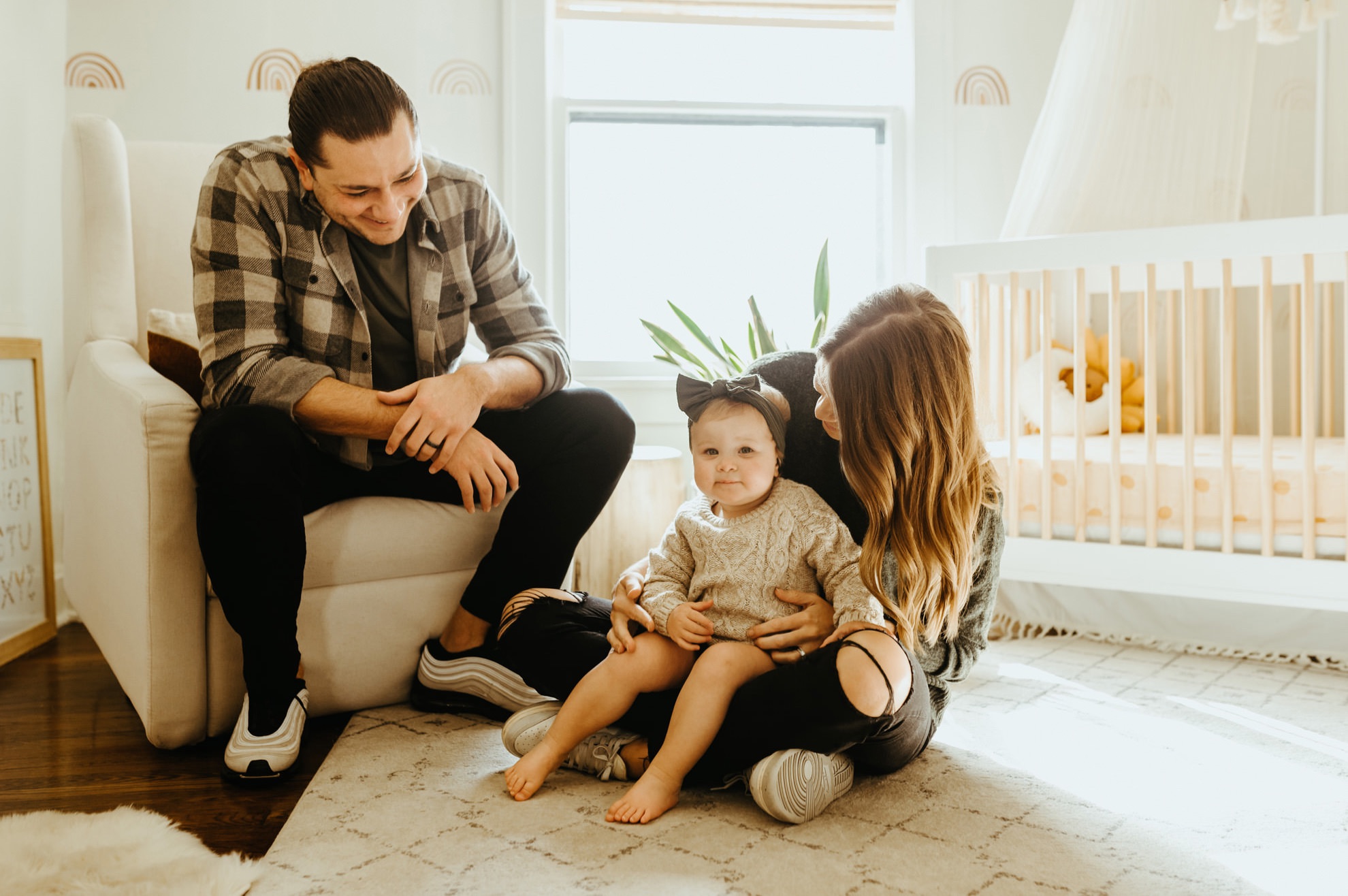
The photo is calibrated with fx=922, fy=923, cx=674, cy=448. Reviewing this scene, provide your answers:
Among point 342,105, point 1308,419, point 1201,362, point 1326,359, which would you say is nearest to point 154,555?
point 342,105

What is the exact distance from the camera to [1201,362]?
234cm

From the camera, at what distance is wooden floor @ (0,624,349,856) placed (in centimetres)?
116

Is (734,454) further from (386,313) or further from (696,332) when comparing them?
(696,332)

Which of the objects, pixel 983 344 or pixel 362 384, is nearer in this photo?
pixel 362 384

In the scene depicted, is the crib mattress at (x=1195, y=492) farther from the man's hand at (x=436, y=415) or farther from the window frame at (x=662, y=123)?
the man's hand at (x=436, y=415)

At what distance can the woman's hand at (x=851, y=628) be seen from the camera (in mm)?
1080

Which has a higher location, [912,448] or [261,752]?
[912,448]

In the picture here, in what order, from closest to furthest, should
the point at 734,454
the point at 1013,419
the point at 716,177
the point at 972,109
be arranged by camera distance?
1. the point at 734,454
2. the point at 1013,419
3. the point at 972,109
4. the point at 716,177

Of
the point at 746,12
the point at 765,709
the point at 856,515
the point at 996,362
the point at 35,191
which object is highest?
the point at 746,12

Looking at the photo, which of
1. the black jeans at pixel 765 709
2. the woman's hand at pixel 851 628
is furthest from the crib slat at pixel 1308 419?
the woman's hand at pixel 851 628

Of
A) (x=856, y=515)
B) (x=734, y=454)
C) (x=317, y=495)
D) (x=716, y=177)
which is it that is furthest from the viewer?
(x=716, y=177)

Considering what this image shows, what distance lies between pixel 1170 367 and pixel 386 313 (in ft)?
6.34

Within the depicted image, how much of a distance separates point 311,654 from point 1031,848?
1.06m

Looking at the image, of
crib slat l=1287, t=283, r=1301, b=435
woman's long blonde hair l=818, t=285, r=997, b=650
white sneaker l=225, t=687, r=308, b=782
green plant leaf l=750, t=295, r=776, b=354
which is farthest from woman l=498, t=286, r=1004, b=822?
crib slat l=1287, t=283, r=1301, b=435
